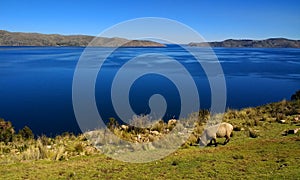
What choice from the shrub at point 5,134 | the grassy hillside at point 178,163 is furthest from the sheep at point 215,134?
the shrub at point 5,134

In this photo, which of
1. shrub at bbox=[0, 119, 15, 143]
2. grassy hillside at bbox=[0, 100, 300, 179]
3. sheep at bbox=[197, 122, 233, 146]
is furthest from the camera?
shrub at bbox=[0, 119, 15, 143]

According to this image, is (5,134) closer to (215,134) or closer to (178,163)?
(215,134)

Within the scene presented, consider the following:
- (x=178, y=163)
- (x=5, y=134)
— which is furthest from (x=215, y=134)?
(x=5, y=134)

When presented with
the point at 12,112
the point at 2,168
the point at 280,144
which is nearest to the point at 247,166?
the point at 280,144

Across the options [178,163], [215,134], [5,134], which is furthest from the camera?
[5,134]

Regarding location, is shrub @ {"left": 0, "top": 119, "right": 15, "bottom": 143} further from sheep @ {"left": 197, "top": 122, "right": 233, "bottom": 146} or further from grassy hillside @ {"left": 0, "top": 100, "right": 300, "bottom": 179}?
sheep @ {"left": 197, "top": 122, "right": 233, "bottom": 146}

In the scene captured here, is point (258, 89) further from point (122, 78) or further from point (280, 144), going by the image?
point (280, 144)

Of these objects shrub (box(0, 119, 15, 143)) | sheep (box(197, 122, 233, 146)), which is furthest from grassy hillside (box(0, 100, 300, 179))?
shrub (box(0, 119, 15, 143))

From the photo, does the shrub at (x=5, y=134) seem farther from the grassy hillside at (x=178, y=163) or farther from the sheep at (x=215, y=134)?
the sheep at (x=215, y=134)

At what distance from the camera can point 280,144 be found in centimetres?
888

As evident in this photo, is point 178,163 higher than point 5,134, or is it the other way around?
point 178,163

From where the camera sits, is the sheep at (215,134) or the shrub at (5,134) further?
the shrub at (5,134)

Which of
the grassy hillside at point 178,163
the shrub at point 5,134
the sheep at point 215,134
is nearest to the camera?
the grassy hillside at point 178,163

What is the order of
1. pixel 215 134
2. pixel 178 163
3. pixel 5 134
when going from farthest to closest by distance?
pixel 5 134 → pixel 215 134 → pixel 178 163
